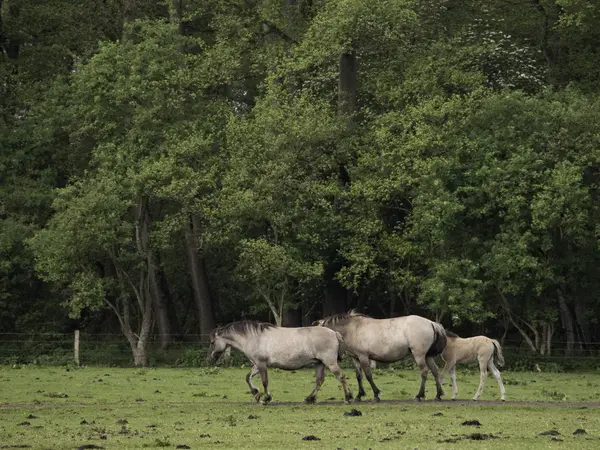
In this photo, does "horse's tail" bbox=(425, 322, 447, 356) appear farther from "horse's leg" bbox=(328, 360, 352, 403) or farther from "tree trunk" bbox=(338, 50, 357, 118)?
"tree trunk" bbox=(338, 50, 357, 118)

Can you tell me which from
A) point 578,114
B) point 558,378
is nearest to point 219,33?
point 578,114

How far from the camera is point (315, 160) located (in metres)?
47.0

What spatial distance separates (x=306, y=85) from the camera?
49.8 m

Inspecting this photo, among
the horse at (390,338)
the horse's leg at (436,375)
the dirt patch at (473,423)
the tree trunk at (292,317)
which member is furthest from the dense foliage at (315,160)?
the dirt patch at (473,423)

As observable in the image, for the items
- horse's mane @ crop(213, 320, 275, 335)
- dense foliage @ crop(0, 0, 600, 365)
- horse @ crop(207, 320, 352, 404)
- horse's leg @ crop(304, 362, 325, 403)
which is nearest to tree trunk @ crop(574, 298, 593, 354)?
dense foliage @ crop(0, 0, 600, 365)

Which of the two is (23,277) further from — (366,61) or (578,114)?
(578,114)

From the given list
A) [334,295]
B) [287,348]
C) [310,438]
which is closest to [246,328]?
[287,348]

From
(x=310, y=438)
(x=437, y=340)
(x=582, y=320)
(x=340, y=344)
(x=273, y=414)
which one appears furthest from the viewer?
(x=582, y=320)

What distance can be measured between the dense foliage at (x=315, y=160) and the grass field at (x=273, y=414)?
746cm

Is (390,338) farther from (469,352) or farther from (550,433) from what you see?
(550,433)

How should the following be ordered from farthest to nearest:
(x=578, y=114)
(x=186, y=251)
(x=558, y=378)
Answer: (x=186, y=251) → (x=578, y=114) → (x=558, y=378)

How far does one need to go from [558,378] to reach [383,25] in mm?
16460

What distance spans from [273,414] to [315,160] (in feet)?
76.9

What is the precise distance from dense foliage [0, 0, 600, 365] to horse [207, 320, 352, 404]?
15.4 metres
